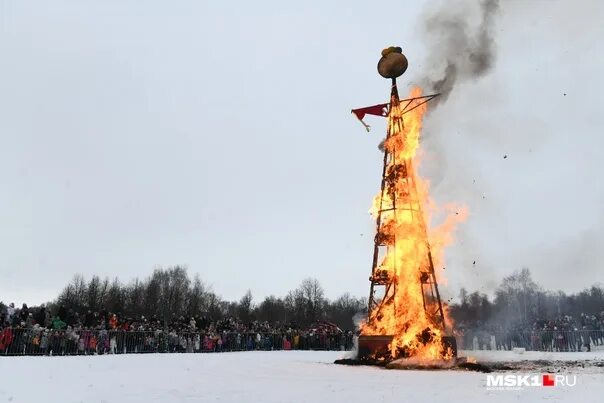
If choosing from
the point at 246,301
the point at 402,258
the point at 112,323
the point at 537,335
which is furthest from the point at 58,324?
the point at 246,301

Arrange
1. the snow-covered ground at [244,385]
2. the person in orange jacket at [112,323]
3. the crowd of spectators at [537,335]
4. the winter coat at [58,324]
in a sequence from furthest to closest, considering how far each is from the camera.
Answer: the crowd of spectators at [537,335], the person in orange jacket at [112,323], the winter coat at [58,324], the snow-covered ground at [244,385]

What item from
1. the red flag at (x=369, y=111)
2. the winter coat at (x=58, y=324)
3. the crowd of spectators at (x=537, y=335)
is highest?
the red flag at (x=369, y=111)

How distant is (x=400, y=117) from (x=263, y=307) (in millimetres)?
103508

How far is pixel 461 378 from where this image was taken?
1677 cm

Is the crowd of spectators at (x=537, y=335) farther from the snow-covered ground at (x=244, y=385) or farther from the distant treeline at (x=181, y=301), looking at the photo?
the distant treeline at (x=181, y=301)

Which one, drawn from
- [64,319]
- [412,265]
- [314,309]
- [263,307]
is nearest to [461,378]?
[412,265]

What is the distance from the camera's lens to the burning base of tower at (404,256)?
2252 cm

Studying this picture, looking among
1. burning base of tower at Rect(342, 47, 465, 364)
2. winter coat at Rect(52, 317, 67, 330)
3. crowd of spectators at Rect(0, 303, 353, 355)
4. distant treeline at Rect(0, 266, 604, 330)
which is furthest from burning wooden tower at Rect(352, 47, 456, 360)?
distant treeline at Rect(0, 266, 604, 330)

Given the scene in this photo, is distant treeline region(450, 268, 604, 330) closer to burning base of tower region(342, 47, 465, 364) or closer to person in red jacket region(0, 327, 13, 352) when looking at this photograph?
burning base of tower region(342, 47, 465, 364)

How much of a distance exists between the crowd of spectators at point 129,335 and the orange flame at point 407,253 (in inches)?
497

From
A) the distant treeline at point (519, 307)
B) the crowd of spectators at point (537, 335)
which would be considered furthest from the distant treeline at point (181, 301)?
the crowd of spectators at point (537, 335)

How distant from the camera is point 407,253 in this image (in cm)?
2405

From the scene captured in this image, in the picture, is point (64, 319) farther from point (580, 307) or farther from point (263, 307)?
point (580, 307)

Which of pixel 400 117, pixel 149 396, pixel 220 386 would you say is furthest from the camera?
pixel 400 117
